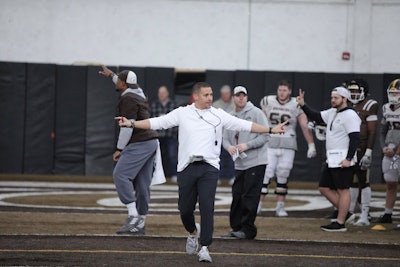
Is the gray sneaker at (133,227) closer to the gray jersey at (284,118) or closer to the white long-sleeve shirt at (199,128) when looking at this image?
the white long-sleeve shirt at (199,128)

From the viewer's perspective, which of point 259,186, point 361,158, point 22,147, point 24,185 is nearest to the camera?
point 259,186

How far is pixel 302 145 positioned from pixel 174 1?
16.9ft

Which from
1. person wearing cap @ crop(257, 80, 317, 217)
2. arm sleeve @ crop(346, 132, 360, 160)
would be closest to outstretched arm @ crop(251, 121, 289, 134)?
arm sleeve @ crop(346, 132, 360, 160)

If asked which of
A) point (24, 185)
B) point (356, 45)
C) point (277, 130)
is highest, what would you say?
point (356, 45)

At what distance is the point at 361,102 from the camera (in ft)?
57.3

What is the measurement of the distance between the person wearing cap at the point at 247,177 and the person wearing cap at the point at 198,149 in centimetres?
178

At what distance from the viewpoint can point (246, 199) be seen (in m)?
14.7

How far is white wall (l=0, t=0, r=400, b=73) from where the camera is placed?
2834 cm

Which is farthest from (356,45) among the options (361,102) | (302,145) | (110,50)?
(361,102)

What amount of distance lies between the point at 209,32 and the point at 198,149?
16338 millimetres

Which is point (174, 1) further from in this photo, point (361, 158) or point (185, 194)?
point (185, 194)

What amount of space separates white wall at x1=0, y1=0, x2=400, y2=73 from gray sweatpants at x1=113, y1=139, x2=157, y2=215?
1345 centimetres

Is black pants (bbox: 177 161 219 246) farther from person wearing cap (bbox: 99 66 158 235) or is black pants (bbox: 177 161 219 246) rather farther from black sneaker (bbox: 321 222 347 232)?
black sneaker (bbox: 321 222 347 232)

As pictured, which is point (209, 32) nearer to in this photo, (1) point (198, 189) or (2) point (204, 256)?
(1) point (198, 189)
